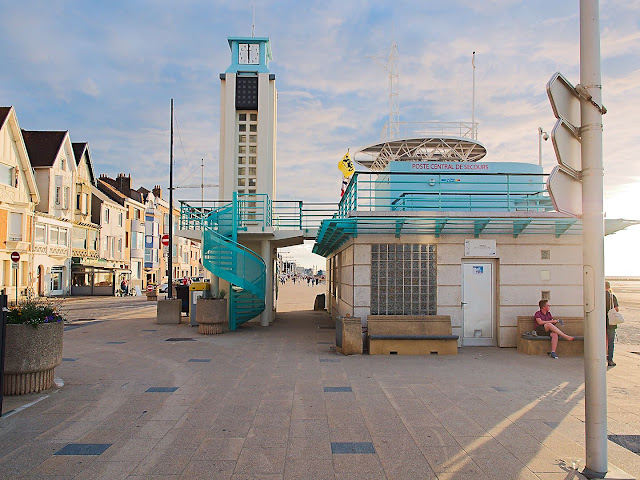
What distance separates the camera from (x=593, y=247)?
4.70 meters

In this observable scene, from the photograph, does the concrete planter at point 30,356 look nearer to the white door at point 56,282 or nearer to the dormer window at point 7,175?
the dormer window at point 7,175

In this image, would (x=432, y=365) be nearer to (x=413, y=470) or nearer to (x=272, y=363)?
(x=272, y=363)

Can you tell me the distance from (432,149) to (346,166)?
4.26m

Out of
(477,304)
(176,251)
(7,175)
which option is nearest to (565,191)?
(477,304)

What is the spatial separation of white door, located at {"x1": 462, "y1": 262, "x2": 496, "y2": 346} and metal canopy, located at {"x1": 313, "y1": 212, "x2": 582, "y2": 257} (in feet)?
3.17

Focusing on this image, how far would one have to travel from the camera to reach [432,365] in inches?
407

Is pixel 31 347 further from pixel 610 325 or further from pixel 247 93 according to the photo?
pixel 247 93

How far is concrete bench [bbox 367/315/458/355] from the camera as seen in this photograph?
1162 cm

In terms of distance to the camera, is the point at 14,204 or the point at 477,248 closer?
the point at 477,248

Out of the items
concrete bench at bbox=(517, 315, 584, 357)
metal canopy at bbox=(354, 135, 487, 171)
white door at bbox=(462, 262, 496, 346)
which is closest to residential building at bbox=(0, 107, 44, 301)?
metal canopy at bbox=(354, 135, 487, 171)

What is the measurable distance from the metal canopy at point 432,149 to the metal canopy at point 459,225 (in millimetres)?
8644

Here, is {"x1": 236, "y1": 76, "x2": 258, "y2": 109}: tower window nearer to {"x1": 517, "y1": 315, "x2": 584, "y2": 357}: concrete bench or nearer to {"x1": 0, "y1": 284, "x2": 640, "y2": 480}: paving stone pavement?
{"x1": 0, "y1": 284, "x2": 640, "y2": 480}: paving stone pavement

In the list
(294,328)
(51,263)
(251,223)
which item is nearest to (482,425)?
(294,328)

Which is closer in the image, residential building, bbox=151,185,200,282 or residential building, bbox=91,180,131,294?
residential building, bbox=91,180,131,294
